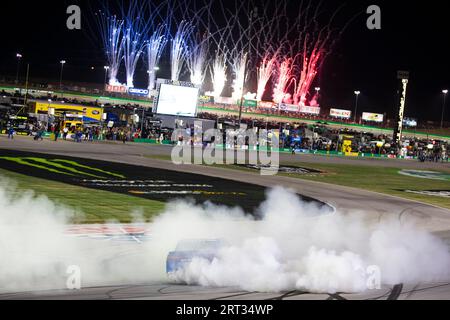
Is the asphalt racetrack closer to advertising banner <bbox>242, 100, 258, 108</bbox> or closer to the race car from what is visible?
the race car

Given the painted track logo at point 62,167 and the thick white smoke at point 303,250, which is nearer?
the thick white smoke at point 303,250

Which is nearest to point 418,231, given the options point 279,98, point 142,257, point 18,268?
point 142,257

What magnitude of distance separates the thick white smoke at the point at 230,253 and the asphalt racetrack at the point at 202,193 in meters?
0.41

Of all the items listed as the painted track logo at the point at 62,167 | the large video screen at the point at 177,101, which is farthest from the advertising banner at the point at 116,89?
the painted track logo at the point at 62,167

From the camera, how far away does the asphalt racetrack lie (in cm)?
951

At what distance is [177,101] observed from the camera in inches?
2111

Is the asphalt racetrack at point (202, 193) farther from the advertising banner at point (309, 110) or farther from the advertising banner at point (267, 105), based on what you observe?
the advertising banner at point (309, 110)

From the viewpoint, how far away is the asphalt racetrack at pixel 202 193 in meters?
9.51

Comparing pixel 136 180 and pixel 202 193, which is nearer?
pixel 202 193

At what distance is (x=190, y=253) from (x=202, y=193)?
1308 centimetres

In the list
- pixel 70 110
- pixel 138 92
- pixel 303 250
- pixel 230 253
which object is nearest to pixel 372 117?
pixel 138 92

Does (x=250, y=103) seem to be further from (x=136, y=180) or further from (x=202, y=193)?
(x=202, y=193)

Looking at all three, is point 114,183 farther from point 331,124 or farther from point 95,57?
point 95,57
